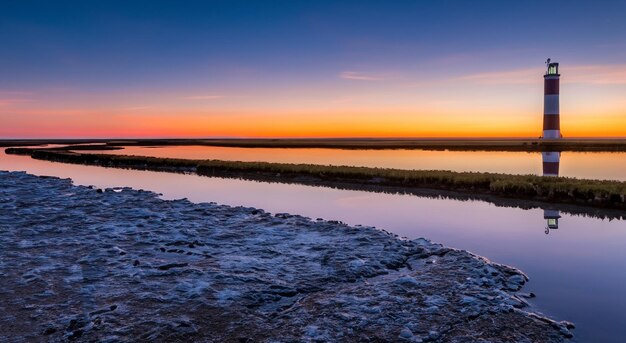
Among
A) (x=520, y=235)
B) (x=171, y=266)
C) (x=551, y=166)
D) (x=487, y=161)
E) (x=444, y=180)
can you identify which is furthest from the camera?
(x=487, y=161)

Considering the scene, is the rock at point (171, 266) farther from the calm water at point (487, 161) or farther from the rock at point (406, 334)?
the calm water at point (487, 161)

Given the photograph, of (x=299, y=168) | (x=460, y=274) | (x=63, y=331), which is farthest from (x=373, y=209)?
(x=299, y=168)

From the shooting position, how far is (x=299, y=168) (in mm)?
36656

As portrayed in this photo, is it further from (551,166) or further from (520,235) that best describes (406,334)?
(551,166)

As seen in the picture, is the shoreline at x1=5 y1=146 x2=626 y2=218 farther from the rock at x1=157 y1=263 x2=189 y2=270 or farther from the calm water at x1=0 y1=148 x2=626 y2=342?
the rock at x1=157 y1=263 x2=189 y2=270

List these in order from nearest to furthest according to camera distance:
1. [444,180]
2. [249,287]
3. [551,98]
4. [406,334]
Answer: [406,334], [249,287], [444,180], [551,98]

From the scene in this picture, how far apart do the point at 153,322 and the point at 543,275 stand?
7.94 metres

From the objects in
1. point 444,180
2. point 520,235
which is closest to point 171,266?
point 520,235

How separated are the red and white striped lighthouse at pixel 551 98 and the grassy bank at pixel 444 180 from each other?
174 ft

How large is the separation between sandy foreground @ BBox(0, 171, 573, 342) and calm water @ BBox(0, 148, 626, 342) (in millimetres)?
672

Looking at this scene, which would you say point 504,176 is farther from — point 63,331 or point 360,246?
point 63,331

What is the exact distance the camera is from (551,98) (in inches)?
2921

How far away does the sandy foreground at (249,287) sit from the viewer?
23.1 feet

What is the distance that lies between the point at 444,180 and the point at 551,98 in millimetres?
56895
